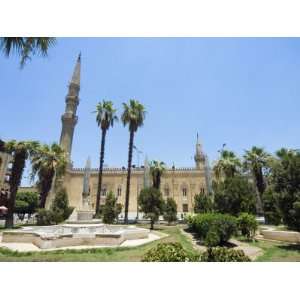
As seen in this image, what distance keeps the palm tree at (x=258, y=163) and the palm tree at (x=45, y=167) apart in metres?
18.5

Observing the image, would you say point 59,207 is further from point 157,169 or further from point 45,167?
point 157,169

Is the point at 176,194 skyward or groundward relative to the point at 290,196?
skyward

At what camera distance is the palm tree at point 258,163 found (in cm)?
2208

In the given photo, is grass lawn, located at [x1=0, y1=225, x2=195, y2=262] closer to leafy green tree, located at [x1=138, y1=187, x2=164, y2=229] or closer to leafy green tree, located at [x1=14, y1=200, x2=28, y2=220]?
leafy green tree, located at [x1=138, y1=187, x2=164, y2=229]

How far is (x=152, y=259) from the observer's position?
577cm

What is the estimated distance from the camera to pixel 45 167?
20469mm

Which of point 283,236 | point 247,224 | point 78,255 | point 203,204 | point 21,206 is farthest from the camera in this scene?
point 21,206

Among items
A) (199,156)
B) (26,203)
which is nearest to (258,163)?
(26,203)

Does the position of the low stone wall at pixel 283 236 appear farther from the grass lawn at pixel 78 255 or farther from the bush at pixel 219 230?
the grass lawn at pixel 78 255

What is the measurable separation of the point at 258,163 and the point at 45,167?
20.2 meters
